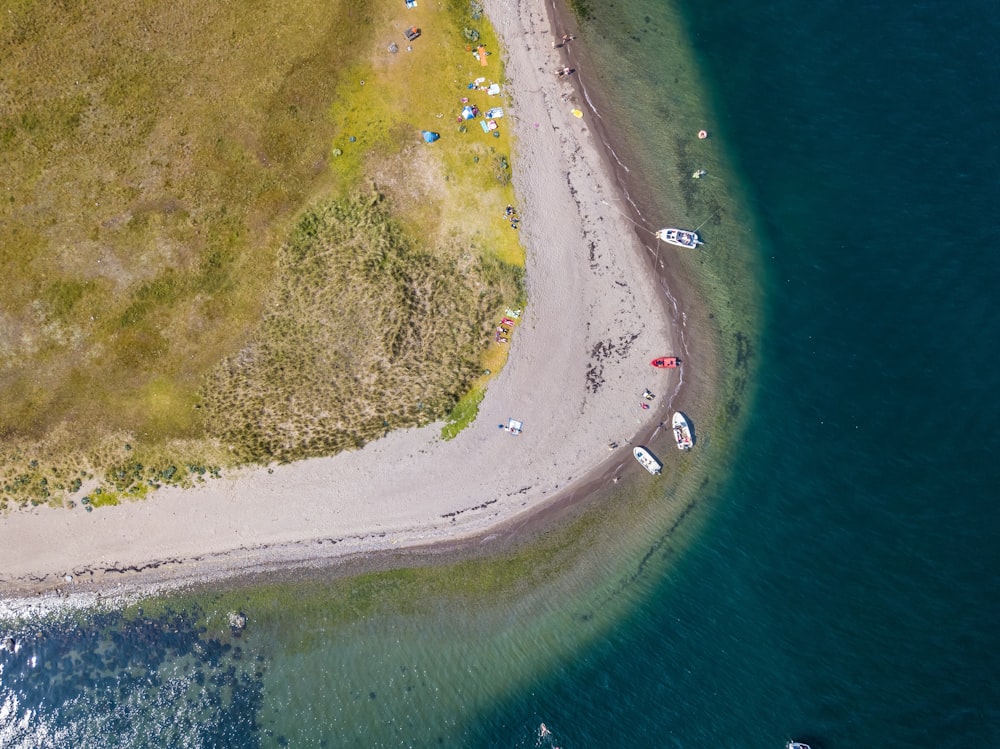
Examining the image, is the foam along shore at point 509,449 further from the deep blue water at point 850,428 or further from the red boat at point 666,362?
the deep blue water at point 850,428

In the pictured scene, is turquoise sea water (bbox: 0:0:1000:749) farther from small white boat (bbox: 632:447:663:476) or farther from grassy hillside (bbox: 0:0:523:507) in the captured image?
grassy hillside (bbox: 0:0:523:507)

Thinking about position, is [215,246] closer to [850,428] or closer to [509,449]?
[509,449]

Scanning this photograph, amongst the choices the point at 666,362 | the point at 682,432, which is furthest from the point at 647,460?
the point at 666,362

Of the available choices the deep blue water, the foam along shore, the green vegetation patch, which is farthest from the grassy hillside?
the deep blue water

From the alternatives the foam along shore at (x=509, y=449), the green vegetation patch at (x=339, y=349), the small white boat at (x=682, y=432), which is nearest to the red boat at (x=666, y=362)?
the foam along shore at (x=509, y=449)

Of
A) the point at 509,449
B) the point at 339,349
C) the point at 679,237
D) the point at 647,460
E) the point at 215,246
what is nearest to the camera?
the point at 215,246
